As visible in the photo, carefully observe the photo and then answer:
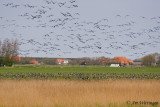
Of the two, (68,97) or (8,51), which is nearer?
(68,97)

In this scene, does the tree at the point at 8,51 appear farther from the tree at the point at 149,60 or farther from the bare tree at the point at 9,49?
the tree at the point at 149,60

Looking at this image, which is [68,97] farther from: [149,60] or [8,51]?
[149,60]

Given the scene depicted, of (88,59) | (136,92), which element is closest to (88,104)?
(136,92)

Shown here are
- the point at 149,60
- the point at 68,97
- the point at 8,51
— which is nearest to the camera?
the point at 68,97

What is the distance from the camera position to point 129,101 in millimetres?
11367

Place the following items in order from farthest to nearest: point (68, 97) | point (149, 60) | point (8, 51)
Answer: point (149, 60)
point (8, 51)
point (68, 97)

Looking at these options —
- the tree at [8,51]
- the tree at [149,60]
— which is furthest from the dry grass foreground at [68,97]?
the tree at [149,60]

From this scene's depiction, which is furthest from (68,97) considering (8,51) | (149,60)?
(149,60)

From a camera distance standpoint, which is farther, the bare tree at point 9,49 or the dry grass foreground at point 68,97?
the bare tree at point 9,49

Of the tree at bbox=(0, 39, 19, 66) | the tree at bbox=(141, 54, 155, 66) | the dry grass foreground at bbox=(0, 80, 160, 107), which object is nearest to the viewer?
the dry grass foreground at bbox=(0, 80, 160, 107)

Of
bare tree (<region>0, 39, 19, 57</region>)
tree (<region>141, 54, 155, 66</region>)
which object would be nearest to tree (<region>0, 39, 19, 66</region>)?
bare tree (<region>0, 39, 19, 57</region>)

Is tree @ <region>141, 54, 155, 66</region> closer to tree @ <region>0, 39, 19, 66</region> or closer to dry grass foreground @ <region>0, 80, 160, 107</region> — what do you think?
tree @ <region>0, 39, 19, 66</region>

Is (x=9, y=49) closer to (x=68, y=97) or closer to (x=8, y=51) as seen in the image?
(x=8, y=51)

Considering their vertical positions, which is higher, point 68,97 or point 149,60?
point 149,60
